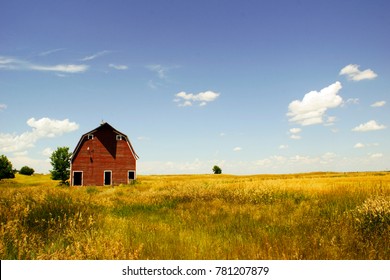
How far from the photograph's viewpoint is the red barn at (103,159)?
35125mm

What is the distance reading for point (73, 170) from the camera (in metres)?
35.0

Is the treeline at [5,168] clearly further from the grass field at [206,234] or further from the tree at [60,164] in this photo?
the grass field at [206,234]

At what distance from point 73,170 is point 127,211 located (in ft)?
90.4

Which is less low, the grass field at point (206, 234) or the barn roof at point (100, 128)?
the barn roof at point (100, 128)

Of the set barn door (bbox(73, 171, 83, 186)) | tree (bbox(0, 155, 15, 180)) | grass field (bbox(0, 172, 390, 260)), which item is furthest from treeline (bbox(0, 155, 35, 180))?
grass field (bbox(0, 172, 390, 260))

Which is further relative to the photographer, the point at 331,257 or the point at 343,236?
the point at 343,236

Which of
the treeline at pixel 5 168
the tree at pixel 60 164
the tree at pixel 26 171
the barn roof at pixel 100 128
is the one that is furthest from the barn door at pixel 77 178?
the tree at pixel 26 171

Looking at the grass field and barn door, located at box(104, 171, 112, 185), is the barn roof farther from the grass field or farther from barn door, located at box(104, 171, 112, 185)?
the grass field

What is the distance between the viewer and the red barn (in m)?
35.1

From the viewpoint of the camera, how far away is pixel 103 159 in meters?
35.7

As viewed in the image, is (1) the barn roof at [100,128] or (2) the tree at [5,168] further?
(2) the tree at [5,168]

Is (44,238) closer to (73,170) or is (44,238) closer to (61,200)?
(61,200)

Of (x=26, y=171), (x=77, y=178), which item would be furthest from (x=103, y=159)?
(x=26, y=171)
